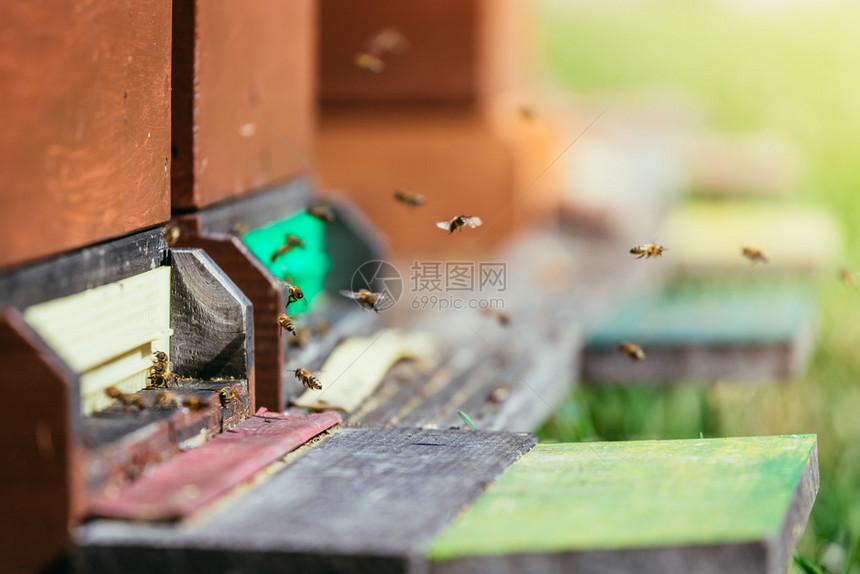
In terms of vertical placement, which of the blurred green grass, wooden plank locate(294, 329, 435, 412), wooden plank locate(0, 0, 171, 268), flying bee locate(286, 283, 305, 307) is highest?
wooden plank locate(0, 0, 171, 268)

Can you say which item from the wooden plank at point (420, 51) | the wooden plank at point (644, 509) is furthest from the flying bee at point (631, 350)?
the wooden plank at point (420, 51)

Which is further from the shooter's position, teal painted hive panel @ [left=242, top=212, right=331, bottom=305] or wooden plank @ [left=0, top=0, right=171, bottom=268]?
teal painted hive panel @ [left=242, top=212, right=331, bottom=305]

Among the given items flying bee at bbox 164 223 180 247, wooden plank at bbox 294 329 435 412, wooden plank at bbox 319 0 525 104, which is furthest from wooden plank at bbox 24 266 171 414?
wooden plank at bbox 319 0 525 104

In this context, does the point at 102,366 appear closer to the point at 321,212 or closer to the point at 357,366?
the point at 357,366

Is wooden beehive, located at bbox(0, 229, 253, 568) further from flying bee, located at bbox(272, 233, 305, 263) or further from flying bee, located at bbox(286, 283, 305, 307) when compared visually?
flying bee, located at bbox(272, 233, 305, 263)

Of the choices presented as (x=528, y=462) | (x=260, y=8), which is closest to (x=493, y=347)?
(x=260, y=8)

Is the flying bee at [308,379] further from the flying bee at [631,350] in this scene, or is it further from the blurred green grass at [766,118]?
the flying bee at [631,350]
